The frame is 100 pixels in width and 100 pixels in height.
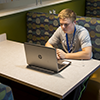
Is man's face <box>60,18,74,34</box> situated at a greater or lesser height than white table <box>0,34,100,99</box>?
greater

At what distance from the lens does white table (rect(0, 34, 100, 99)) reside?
1.42 m

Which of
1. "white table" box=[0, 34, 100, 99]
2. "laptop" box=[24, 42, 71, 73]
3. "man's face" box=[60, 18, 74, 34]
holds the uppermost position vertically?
"man's face" box=[60, 18, 74, 34]

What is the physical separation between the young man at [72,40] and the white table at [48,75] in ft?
0.43

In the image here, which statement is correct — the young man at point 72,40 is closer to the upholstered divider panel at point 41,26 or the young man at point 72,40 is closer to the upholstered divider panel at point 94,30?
the upholstered divider panel at point 94,30

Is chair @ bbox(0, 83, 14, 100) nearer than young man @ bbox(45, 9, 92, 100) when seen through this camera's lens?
Yes

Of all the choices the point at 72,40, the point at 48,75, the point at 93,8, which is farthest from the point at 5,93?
the point at 93,8

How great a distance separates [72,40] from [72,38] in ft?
0.08

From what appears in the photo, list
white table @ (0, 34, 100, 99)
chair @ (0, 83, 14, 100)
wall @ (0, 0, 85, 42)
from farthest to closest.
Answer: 1. wall @ (0, 0, 85, 42)
2. white table @ (0, 34, 100, 99)
3. chair @ (0, 83, 14, 100)

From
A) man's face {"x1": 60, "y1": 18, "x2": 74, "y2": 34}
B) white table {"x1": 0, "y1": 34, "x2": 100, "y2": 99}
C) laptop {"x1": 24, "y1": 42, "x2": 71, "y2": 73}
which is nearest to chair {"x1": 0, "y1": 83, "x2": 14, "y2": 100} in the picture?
white table {"x1": 0, "y1": 34, "x2": 100, "y2": 99}

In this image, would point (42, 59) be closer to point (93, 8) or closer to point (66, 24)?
point (66, 24)

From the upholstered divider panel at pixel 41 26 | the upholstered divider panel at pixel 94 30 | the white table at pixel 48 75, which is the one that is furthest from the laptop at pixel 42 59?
the upholstered divider panel at pixel 41 26

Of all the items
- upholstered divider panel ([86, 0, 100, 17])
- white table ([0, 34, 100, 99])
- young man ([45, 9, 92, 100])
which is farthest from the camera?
upholstered divider panel ([86, 0, 100, 17])

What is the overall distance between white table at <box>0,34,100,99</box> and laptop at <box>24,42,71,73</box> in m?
0.06

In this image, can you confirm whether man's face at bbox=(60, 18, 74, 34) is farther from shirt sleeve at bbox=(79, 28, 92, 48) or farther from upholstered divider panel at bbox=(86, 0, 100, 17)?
upholstered divider panel at bbox=(86, 0, 100, 17)
